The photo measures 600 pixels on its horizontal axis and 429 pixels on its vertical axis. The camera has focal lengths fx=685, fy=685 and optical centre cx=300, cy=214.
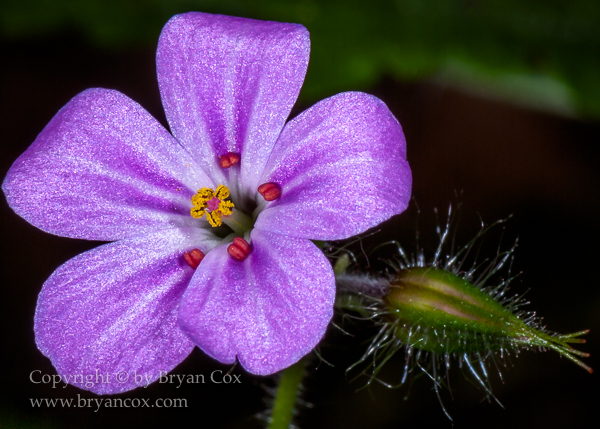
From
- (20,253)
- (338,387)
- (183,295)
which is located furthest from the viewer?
(20,253)

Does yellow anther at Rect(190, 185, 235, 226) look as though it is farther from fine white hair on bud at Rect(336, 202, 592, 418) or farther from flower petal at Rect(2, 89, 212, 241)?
fine white hair on bud at Rect(336, 202, 592, 418)

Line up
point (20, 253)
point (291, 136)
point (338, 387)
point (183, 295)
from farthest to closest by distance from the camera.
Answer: point (20, 253) → point (338, 387) → point (291, 136) → point (183, 295)

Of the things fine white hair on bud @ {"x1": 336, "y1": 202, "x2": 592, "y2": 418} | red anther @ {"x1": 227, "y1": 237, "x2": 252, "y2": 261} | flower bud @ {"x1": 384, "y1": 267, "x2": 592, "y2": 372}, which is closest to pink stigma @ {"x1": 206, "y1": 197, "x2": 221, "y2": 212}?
red anther @ {"x1": 227, "y1": 237, "x2": 252, "y2": 261}

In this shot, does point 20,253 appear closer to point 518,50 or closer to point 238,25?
point 238,25

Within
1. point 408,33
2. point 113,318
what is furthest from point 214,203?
point 408,33

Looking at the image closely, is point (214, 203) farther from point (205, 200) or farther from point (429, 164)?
point (429, 164)

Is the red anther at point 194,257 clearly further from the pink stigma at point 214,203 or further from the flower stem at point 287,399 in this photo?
the flower stem at point 287,399

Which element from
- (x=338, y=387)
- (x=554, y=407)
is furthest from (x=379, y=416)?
(x=554, y=407)
